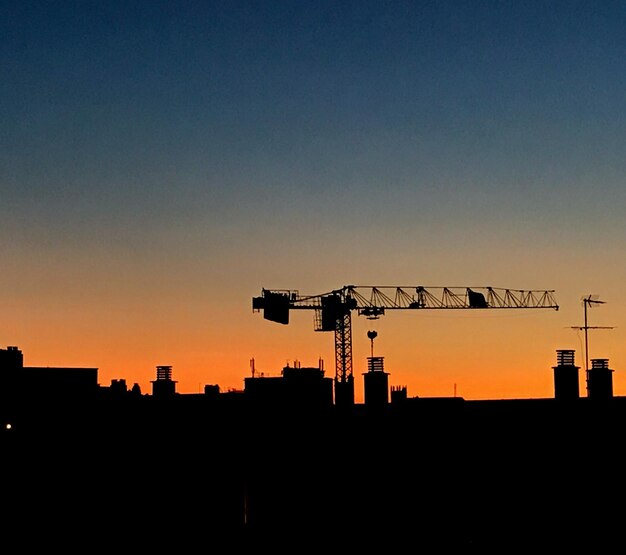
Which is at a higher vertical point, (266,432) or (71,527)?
(266,432)

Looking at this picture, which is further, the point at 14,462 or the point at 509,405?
the point at 509,405

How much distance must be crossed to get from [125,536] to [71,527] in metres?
2.76

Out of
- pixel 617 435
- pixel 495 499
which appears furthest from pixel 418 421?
pixel 617 435

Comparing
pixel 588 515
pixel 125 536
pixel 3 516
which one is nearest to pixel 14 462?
pixel 3 516

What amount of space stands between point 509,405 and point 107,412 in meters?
21.0

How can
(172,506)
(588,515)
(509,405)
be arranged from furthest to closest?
(509,405), (172,506), (588,515)

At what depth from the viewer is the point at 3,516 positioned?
4950 cm

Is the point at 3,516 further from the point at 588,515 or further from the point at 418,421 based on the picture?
the point at 588,515

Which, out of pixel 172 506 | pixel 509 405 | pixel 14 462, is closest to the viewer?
pixel 172 506

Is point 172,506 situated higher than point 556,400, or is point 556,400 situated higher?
point 556,400

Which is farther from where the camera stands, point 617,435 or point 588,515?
point 617,435

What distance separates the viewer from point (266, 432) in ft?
170

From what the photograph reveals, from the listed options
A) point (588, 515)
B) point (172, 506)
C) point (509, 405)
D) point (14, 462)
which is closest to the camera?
point (588, 515)

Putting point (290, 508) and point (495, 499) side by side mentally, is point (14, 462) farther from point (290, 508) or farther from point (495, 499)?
point (495, 499)
